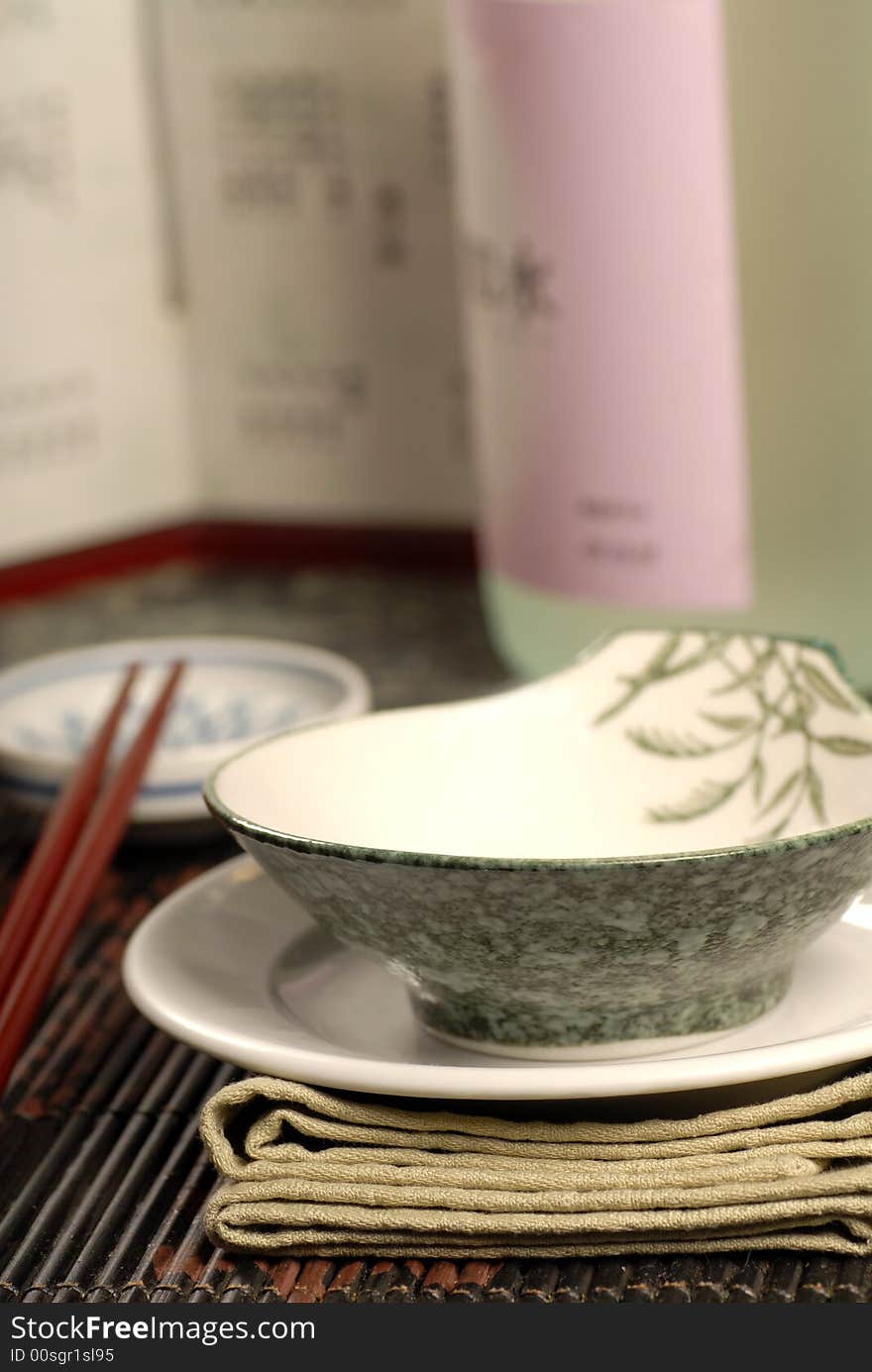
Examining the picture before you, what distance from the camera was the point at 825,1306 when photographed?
0.32m

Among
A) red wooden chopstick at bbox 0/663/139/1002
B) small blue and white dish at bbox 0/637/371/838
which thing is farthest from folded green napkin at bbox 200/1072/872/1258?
small blue and white dish at bbox 0/637/371/838

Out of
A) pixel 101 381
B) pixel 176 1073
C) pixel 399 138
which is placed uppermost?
pixel 399 138

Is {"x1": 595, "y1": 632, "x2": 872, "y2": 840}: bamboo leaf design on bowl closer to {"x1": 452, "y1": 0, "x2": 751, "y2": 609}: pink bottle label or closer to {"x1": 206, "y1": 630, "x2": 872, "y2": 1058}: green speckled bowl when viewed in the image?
{"x1": 206, "y1": 630, "x2": 872, "y2": 1058}: green speckled bowl

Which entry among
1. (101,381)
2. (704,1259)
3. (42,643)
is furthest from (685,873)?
(101,381)

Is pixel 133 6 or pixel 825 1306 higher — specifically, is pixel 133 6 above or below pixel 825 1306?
above

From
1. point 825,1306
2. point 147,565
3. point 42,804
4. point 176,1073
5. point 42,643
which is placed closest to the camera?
point 825,1306

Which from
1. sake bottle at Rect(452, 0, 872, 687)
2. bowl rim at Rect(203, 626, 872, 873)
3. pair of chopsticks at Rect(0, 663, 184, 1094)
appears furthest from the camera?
sake bottle at Rect(452, 0, 872, 687)

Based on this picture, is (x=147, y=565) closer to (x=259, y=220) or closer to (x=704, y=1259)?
(x=259, y=220)

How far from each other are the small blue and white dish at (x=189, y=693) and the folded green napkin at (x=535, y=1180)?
28 cm

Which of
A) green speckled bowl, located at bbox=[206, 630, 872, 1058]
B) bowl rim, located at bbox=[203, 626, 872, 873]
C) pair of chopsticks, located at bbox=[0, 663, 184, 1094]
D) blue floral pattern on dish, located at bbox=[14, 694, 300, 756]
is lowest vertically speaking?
blue floral pattern on dish, located at bbox=[14, 694, 300, 756]

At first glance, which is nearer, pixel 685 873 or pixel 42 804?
pixel 685 873

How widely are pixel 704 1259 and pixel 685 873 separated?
2.8 inches

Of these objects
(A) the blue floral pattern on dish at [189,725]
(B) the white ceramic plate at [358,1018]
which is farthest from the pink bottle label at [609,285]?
(B) the white ceramic plate at [358,1018]

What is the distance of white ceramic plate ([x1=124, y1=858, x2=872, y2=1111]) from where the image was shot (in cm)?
34
